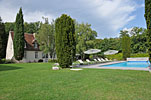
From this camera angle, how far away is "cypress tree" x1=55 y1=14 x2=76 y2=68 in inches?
526

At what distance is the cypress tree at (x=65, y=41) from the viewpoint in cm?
1335

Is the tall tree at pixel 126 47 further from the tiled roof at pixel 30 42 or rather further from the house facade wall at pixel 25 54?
the tiled roof at pixel 30 42

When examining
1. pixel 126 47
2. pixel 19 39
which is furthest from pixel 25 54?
pixel 126 47

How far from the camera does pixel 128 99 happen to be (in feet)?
12.7

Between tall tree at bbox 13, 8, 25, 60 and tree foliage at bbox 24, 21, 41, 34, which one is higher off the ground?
tree foliage at bbox 24, 21, 41, 34

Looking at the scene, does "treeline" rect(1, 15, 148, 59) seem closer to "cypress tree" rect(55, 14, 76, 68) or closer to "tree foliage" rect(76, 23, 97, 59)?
"tree foliage" rect(76, 23, 97, 59)

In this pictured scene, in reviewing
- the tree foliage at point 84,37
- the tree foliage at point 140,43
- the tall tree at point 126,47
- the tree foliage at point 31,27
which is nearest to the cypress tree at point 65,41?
the tree foliage at point 84,37

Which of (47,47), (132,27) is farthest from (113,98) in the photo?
(132,27)

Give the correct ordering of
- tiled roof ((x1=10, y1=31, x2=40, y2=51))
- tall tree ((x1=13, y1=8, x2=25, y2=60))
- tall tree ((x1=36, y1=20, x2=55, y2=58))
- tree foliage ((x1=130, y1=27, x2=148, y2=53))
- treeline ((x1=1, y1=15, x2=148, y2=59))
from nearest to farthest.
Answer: tall tree ((x1=13, y1=8, x2=25, y2=60)), tall tree ((x1=36, y1=20, x2=55, y2=58)), treeline ((x1=1, y1=15, x2=148, y2=59)), tiled roof ((x1=10, y1=31, x2=40, y2=51)), tree foliage ((x1=130, y1=27, x2=148, y2=53))

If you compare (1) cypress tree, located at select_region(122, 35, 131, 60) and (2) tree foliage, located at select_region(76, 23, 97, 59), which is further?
(2) tree foliage, located at select_region(76, 23, 97, 59)

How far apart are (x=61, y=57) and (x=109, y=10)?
9.69 meters

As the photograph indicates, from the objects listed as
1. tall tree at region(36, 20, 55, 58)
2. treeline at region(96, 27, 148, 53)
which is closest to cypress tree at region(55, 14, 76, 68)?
tall tree at region(36, 20, 55, 58)

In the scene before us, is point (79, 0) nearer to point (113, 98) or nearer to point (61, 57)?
point (61, 57)

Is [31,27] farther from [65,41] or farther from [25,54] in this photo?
[65,41]
